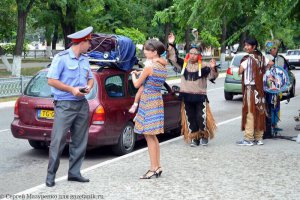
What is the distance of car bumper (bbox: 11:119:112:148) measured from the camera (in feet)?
28.3

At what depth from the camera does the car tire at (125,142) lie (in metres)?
9.15

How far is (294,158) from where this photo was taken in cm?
822

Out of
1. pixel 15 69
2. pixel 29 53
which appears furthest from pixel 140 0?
pixel 29 53

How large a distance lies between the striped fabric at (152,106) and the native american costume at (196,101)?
2376 mm

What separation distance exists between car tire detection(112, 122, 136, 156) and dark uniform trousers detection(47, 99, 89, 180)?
7.75 ft

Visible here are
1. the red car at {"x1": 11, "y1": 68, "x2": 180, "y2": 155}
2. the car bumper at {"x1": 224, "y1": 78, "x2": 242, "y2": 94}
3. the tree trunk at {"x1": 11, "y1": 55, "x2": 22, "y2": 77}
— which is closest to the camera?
the red car at {"x1": 11, "y1": 68, "x2": 180, "y2": 155}

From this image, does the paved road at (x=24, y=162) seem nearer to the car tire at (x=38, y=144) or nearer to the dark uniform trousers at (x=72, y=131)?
the car tire at (x=38, y=144)

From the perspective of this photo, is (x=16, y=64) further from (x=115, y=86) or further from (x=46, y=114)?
(x=46, y=114)

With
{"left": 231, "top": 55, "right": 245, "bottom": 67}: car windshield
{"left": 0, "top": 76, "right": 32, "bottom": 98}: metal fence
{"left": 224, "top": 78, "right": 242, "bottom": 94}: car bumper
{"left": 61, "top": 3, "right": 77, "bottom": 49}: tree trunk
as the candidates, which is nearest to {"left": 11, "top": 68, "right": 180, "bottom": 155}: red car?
{"left": 224, "top": 78, "right": 242, "bottom": 94}: car bumper

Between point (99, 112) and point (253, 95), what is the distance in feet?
8.40

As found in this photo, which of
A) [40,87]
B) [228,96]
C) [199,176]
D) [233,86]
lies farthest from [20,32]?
[199,176]

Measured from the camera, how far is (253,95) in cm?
932

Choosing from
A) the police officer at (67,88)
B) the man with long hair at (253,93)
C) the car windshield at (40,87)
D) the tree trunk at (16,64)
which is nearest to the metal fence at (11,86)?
the tree trunk at (16,64)

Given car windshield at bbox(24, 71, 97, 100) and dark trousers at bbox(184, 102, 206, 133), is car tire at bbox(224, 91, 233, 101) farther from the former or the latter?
car windshield at bbox(24, 71, 97, 100)
